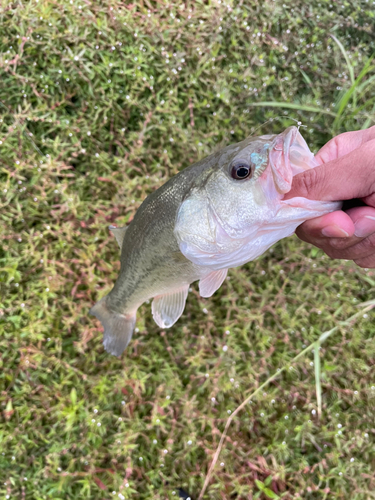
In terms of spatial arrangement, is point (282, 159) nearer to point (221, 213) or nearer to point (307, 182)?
point (307, 182)

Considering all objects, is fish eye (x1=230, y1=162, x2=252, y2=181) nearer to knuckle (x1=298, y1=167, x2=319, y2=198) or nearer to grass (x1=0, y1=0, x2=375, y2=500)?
knuckle (x1=298, y1=167, x2=319, y2=198)

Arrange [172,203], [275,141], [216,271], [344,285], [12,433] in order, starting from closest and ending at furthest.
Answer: [275,141]
[172,203]
[216,271]
[12,433]
[344,285]

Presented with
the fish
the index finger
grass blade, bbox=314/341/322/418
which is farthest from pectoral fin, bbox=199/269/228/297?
grass blade, bbox=314/341/322/418

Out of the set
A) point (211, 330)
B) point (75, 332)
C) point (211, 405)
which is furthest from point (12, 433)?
point (211, 330)

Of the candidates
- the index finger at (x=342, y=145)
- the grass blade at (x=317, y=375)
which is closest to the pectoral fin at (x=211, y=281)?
the index finger at (x=342, y=145)

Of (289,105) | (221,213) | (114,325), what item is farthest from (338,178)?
(289,105)

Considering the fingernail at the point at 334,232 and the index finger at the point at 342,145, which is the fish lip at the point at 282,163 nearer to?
the fingernail at the point at 334,232

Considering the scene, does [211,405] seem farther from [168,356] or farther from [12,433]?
[12,433]
